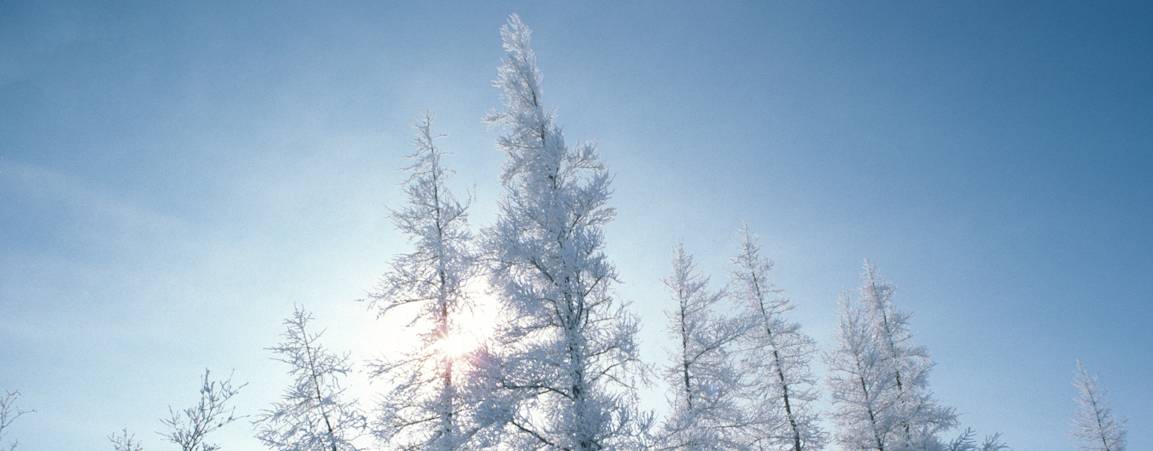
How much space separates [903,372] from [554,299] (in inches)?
764

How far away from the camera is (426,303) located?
14.2m

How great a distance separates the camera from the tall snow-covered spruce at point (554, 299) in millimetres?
8664

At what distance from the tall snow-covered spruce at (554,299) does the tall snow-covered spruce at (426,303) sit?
8.98ft

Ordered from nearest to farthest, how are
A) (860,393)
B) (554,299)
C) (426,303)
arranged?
(554,299), (426,303), (860,393)

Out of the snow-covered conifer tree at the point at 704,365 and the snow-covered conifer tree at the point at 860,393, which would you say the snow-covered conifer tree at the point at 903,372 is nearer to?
the snow-covered conifer tree at the point at 860,393

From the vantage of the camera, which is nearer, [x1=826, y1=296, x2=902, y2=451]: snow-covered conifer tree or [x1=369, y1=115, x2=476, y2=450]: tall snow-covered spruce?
[x1=369, y1=115, x2=476, y2=450]: tall snow-covered spruce

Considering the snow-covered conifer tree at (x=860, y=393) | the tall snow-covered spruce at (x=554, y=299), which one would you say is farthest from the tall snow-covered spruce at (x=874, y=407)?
the tall snow-covered spruce at (x=554, y=299)

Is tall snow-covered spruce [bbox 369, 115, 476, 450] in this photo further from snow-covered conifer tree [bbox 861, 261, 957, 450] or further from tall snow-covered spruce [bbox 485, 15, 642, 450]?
snow-covered conifer tree [bbox 861, 261, 957, 450]

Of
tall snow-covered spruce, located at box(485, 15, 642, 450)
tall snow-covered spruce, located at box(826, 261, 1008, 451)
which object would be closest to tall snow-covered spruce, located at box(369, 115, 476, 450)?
tall snow-covered spruce, located at box(485, 15, 642, 450)

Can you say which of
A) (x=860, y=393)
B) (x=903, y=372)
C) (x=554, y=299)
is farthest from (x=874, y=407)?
(x=554, y=299)

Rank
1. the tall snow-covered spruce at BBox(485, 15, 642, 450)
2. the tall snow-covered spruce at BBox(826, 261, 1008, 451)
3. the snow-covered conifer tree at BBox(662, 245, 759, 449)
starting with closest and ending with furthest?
1. the tall snow-covered spruce at BBox(485, 15, 642, 450)
2. the snow-covered conifer tree at BBox(662, 245, 759, 449)
3. the tall snow-covered spruce at BBox(826, 261, 1008, 451)

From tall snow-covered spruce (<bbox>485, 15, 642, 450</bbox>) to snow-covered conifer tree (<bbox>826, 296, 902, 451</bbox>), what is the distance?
1217 centimetres

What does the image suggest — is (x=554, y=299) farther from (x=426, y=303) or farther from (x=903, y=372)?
(x=903, y=372)

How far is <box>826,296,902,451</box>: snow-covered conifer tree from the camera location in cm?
1786
